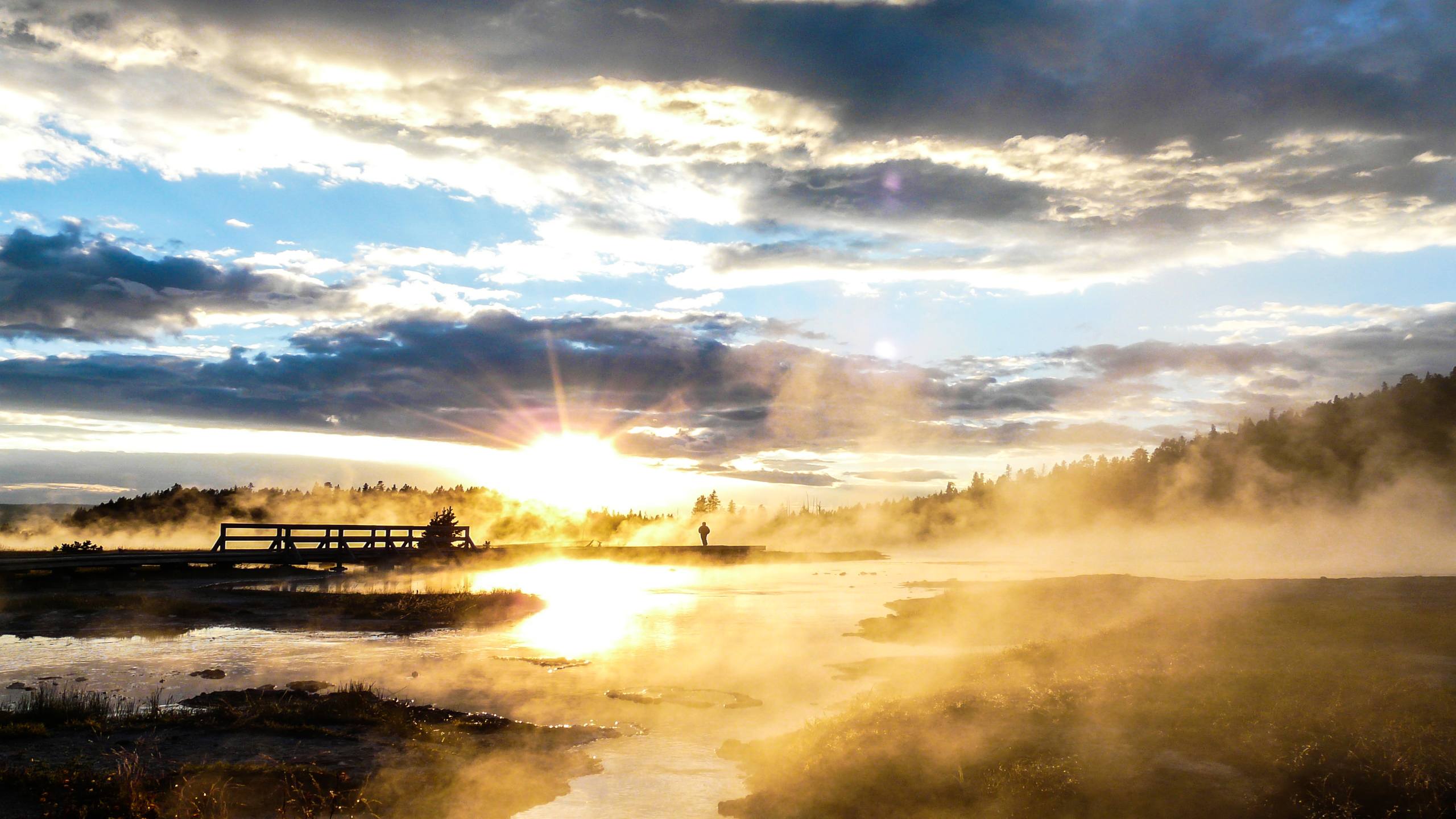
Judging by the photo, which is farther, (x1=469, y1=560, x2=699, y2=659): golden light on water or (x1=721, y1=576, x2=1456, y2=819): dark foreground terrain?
(x1=469, y1=560, x2=699, y2=659): golden light on water

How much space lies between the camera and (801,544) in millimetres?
131750

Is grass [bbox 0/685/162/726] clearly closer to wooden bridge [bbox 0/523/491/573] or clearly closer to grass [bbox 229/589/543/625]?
grass [bbox 229/589/543/625]

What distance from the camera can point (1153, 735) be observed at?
1366cm

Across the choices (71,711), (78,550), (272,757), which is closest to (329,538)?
(78,550)

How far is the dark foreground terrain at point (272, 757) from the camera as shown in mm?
11852

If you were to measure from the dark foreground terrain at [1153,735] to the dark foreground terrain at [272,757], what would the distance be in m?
3.59

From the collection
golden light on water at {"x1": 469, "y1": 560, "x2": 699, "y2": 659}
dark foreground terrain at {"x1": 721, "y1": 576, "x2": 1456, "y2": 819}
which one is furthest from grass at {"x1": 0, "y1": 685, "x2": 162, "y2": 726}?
dark foreground terrain at {"x1": 721, "y1": 576, "x2": 1456, "y2": 819}

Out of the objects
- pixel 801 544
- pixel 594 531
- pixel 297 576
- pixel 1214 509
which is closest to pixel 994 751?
pixel 297 576

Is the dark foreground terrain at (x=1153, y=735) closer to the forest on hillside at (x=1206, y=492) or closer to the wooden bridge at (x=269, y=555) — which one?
the wooden bridge at (x=269, y=555)

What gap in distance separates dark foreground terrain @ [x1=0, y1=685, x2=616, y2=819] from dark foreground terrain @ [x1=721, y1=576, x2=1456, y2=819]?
359 cm

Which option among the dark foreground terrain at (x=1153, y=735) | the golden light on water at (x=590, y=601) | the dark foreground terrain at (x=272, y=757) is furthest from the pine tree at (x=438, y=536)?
the dark foreground terrain at (x=1153, y=735)

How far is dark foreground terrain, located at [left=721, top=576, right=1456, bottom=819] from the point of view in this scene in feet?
38.5

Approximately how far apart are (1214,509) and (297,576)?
170 metres

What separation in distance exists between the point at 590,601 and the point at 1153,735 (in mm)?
29060
